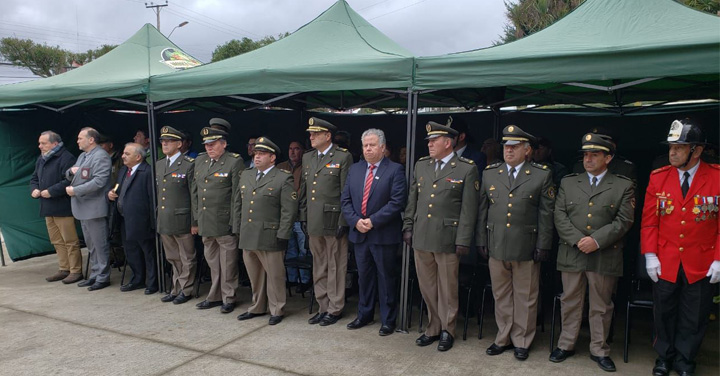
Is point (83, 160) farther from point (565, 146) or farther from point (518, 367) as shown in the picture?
point (565, 146)

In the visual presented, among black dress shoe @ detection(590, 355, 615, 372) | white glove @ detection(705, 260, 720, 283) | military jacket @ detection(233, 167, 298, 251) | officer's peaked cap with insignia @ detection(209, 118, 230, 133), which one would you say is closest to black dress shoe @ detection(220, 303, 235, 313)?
military jacket @ detection(233, 167, 298, 251)

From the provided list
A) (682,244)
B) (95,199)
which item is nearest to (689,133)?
(682,244)

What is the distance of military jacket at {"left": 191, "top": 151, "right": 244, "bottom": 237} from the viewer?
5152mm

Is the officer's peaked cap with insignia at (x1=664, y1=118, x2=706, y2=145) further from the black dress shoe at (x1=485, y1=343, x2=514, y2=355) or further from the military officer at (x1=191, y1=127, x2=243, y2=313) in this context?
the military officer at (x1=191, y1=127, x2=243, y2=313)

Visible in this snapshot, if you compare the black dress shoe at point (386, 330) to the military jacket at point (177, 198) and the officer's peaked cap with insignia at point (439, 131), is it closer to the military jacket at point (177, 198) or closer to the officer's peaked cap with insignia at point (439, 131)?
the officer's peaked cap with insignia at point (439, 131)

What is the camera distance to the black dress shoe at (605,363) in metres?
3.77

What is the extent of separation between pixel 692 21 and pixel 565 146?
10.3ft

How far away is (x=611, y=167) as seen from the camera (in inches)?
195

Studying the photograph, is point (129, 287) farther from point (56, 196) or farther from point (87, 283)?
point (56, 196)

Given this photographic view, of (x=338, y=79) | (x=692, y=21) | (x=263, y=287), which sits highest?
(x=692, y=21)

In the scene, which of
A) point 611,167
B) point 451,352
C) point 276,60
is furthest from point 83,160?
point 611,167

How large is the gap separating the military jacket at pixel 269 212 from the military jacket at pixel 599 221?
2.24m

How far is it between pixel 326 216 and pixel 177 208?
1.67 m

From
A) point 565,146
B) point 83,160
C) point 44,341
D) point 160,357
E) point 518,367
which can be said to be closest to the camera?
point 518,367
